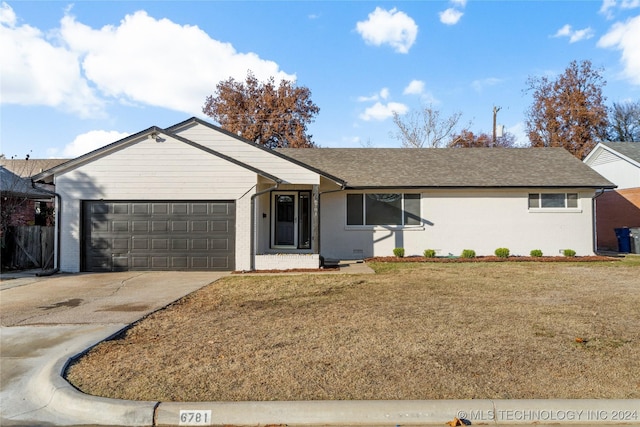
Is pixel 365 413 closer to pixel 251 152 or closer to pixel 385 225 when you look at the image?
pixel 251 152

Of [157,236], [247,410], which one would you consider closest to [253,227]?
[157,236]

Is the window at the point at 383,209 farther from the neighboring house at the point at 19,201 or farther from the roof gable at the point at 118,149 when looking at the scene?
the neighboring house at the point at 19,201

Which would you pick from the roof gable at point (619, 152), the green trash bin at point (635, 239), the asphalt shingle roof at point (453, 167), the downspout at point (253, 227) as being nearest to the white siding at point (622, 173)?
the roof gable at point (619, 152)

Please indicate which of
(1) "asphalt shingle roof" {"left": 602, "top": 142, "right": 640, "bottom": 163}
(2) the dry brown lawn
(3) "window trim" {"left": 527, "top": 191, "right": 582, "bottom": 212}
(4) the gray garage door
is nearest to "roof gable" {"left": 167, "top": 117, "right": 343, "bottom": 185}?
(4) the gray garage door

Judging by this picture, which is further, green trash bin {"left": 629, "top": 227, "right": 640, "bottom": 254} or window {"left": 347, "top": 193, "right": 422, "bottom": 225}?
green trash bin {"left": 629, "top": 227, "right": 640, "bottom": 254}

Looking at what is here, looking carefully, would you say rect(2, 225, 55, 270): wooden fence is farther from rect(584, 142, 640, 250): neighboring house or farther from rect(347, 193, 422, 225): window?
rect(584, 142, 640, 250): neighboring house

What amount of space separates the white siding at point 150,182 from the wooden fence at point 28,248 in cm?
217

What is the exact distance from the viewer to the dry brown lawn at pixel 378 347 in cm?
393

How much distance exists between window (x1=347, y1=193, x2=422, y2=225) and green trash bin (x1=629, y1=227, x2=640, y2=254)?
9.98 m

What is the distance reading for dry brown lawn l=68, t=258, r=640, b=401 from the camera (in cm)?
393

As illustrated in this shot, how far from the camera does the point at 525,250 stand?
51.5 ft

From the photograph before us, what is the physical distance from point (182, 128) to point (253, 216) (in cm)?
437

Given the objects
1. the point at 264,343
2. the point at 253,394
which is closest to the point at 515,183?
the point at 264,343

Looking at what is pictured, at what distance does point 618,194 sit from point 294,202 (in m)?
17.2
